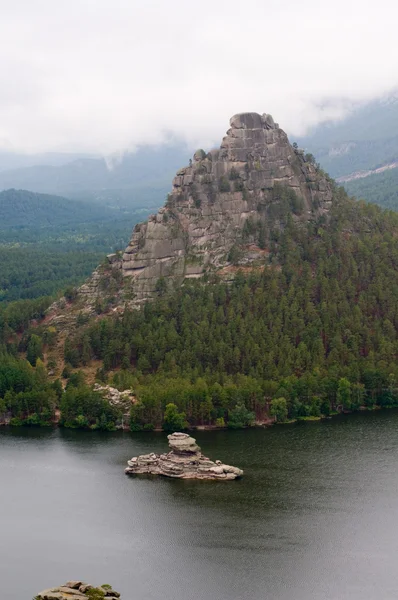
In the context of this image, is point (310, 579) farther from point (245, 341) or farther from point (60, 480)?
point (245, 341)

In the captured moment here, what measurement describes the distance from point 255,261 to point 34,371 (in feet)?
111

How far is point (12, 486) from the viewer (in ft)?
265

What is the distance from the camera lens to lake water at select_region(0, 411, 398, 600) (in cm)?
6028

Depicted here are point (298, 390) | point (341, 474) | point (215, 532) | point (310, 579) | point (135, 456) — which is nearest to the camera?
point (310, 579)

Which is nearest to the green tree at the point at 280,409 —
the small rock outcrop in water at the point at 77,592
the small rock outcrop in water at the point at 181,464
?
the small rock outcrop in water at the point at 181,464

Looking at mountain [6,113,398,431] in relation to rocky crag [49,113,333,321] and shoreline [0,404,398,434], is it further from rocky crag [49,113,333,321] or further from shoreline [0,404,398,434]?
shoreline [0,404,398,434]

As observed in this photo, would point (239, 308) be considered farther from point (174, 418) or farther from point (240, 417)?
point (174, 418)

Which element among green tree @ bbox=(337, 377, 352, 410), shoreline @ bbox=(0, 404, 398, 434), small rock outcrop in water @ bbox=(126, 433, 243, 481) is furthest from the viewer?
green tree @ bbox=(337, 377, 352, 410)

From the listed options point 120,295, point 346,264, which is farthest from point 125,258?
point 346,264

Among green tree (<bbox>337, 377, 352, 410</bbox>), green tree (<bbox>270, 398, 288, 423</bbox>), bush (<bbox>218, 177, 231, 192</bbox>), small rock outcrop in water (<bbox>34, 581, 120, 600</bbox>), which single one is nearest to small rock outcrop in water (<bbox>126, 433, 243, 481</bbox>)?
green tree (<bbox>270, 398, 288, 423</bbox>)

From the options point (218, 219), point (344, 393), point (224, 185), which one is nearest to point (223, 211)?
point (218, 219)

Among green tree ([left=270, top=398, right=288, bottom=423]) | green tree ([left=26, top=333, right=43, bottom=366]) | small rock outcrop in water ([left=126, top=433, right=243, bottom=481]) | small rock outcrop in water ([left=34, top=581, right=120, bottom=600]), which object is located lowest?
small rock outcrop in water ([left=34, top=581, right=120, bottom=600])

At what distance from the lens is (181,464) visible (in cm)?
8294

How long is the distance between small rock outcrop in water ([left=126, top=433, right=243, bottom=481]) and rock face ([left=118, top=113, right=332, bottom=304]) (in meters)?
39.2
